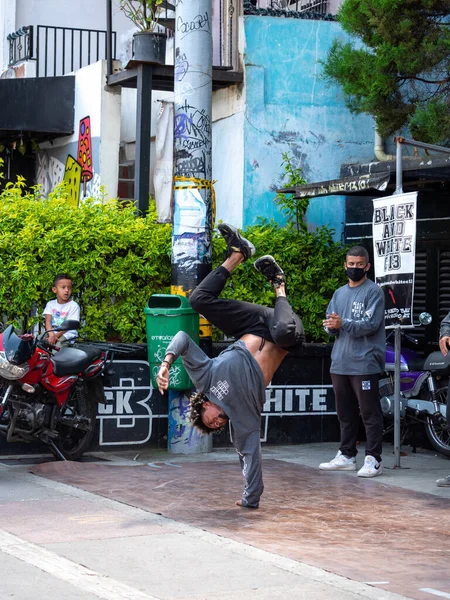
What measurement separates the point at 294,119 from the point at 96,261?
411 cm

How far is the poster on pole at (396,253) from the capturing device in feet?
31.0

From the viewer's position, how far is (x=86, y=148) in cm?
1585

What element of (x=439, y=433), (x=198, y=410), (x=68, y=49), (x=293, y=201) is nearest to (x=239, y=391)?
(x=198, y=410)

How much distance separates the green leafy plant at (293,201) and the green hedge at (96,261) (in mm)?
1118

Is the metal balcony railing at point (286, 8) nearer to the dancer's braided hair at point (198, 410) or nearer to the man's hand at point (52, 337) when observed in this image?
the man's hand at point (52, 337)

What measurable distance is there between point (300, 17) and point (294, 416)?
5379 millimetres

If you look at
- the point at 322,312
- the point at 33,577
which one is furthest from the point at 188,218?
the point at 33,577

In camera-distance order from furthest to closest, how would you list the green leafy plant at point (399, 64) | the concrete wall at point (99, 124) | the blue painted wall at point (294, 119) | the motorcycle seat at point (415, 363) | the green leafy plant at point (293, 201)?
the concrete wall at point (99, 124), the blue painted wall at point (294, 119), the green leafy plant at point (293, 201), the motorcycle seat at point (415, 363), the green leafy plant at point (399, 64)

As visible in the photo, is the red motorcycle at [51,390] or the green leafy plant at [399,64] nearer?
the red motorcycle at [51,390]

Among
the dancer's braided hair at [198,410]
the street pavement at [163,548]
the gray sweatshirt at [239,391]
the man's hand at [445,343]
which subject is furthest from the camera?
the man's hand at [445,343]

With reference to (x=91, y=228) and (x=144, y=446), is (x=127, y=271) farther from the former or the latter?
(x=144, y=446)

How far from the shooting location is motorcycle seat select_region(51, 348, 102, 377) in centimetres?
958

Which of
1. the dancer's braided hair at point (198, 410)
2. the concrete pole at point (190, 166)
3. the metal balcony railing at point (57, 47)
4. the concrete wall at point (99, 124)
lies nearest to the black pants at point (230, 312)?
the dancer's braided hair at point (198, 410)

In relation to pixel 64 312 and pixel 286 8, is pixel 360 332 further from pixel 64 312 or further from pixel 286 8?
pixel 286 8
